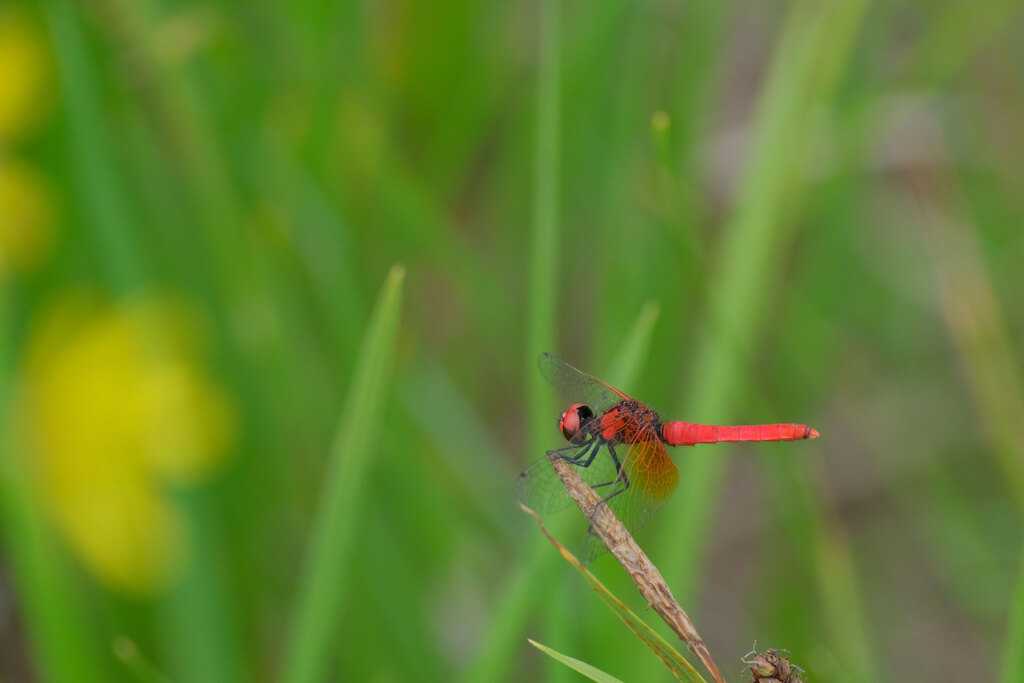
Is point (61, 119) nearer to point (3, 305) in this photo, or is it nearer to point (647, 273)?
point (3, 305)

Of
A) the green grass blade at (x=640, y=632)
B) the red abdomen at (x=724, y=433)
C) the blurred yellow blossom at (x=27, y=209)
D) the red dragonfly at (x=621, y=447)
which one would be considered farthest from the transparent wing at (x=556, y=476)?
the blurred yellow blossom at (x=27, y=209)

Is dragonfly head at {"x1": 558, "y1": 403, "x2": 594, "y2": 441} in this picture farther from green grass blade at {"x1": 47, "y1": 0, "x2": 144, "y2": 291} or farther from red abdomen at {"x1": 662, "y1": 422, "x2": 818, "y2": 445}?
green grass blade at {"x1": 47, "y1": 0, "x2": 144, "y2": 291}

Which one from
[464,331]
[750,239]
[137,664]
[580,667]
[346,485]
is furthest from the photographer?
[464,331]

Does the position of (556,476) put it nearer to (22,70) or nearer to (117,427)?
(117,427)

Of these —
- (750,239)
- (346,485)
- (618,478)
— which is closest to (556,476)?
(618,478)

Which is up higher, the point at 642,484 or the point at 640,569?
→ the point at 642,484

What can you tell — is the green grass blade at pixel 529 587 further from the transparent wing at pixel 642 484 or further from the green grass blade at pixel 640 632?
the green grass blade at pixel 640 632
